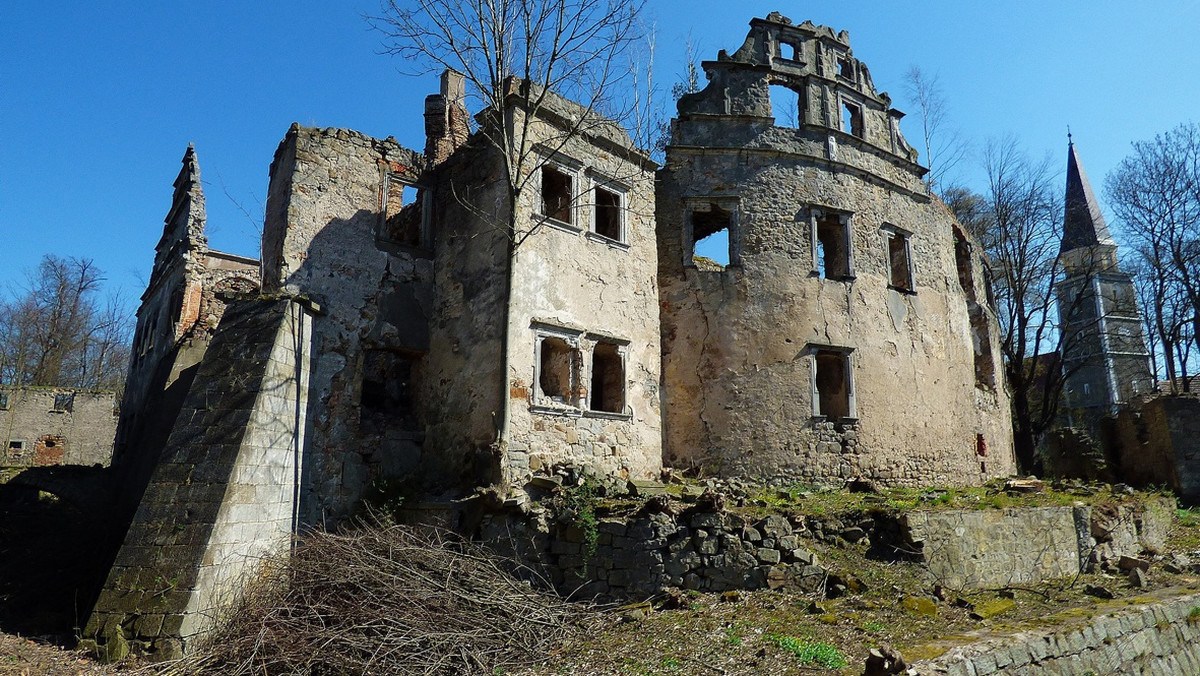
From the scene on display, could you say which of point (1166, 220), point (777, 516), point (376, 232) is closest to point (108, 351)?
point (376, 232)

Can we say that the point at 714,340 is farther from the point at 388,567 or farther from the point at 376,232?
the point at 388,567

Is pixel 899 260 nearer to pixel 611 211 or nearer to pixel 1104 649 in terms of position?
pixel 611 211

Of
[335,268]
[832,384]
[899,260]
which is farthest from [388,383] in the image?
[899,260]

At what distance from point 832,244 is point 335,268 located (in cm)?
1037

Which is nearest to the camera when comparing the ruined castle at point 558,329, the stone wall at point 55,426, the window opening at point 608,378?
the ruined castle at point 558,329

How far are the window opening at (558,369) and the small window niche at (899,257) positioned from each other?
8706 mm

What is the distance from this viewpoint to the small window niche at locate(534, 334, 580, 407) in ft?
35.5

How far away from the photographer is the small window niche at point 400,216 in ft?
40.2

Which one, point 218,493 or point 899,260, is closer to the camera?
point 218,493

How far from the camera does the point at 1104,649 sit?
25.7 feet

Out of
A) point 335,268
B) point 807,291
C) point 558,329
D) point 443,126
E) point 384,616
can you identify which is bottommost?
point 384,616

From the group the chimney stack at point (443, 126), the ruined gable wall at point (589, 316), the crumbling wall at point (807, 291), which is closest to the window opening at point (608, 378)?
the ruined gable wall at point (589, 316)

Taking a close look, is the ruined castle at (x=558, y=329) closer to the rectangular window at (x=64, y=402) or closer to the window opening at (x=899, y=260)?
the window opening at (x=899, y=260)

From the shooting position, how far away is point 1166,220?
22.5m
